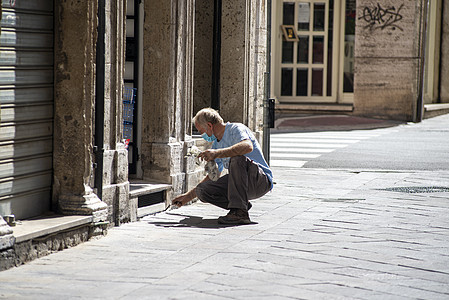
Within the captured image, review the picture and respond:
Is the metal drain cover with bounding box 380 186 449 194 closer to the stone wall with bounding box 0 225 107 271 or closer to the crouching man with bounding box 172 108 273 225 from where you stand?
the crouching man with bounding box 172 108 273 225

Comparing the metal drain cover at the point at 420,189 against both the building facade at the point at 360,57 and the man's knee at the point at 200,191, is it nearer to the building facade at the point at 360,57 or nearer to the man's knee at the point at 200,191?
the man's knee at the point at 200,191

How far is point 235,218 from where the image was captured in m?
7.74

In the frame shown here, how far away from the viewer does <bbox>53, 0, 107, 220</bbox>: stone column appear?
6750mm

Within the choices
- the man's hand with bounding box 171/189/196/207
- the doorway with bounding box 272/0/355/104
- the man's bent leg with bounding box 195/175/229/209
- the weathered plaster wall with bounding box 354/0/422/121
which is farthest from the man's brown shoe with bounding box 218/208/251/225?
the doorway with bounding box 272/0/355/104

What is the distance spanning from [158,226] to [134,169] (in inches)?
51.5

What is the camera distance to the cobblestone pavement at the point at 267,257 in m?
5.13

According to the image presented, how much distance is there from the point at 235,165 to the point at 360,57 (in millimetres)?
15495

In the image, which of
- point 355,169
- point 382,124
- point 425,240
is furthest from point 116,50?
point 382,124

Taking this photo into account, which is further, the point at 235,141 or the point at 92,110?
the point at 235,141

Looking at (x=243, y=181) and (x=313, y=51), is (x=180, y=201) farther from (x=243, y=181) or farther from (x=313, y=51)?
(x=313, y=51)

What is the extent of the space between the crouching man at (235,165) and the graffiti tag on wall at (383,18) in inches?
599

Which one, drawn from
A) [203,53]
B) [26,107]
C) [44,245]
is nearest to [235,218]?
[44,245]

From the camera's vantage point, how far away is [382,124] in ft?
70.4

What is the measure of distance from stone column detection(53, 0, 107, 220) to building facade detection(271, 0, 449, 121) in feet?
54.0
